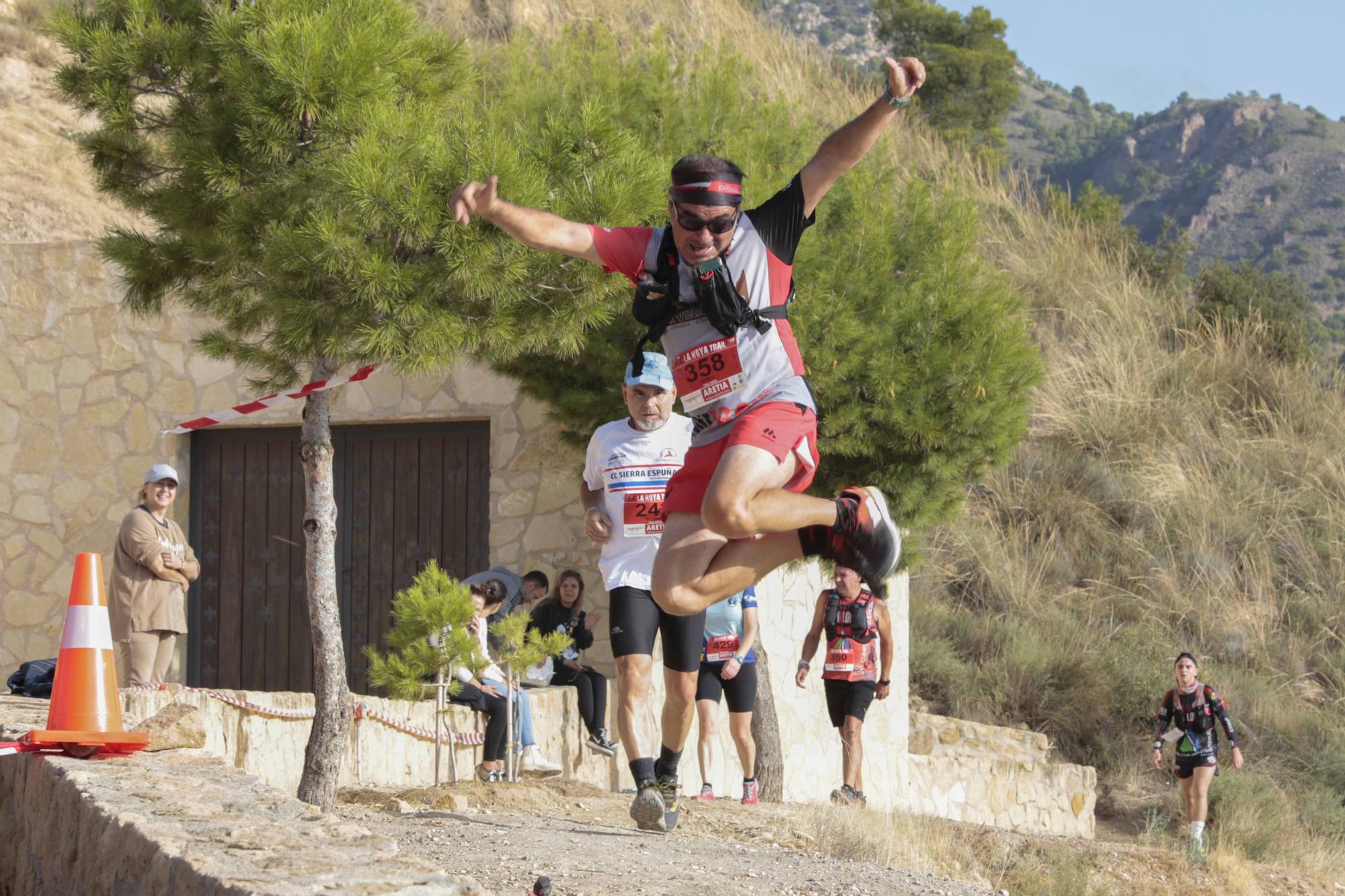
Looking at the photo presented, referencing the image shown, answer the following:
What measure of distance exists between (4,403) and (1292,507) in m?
15.4

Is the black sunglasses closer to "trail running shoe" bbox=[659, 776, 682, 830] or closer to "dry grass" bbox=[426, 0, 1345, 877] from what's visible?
→ "trail running shoe" bbox=[659, 776, 682, 830]

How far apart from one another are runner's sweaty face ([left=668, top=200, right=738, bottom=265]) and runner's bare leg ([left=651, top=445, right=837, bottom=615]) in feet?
2.14

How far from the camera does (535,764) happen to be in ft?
29.5

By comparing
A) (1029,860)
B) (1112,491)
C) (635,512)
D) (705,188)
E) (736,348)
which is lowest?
(1029,860)

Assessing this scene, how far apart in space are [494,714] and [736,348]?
4308 millimetres

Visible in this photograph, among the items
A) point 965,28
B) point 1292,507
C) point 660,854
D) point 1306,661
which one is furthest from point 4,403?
point 965,28

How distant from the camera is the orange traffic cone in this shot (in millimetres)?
4762

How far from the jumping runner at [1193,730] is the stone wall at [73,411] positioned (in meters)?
6.71

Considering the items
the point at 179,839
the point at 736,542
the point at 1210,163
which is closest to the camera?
the point at 179,839

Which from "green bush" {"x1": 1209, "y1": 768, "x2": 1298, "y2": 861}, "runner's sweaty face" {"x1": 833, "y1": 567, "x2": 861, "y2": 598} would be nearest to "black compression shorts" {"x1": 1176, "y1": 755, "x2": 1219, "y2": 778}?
"green bush" {"x1": 1209, "y1": 768, "x2": 1298, "y2": 861}

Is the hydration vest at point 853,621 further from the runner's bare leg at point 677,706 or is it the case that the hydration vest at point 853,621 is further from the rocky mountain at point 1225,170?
the rocky mountain at point 1225,170

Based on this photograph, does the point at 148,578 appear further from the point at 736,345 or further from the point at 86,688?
the point at 736,345

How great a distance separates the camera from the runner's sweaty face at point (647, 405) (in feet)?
23.7

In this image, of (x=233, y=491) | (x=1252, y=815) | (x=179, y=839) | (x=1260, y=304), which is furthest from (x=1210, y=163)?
(x=179, y=839)
